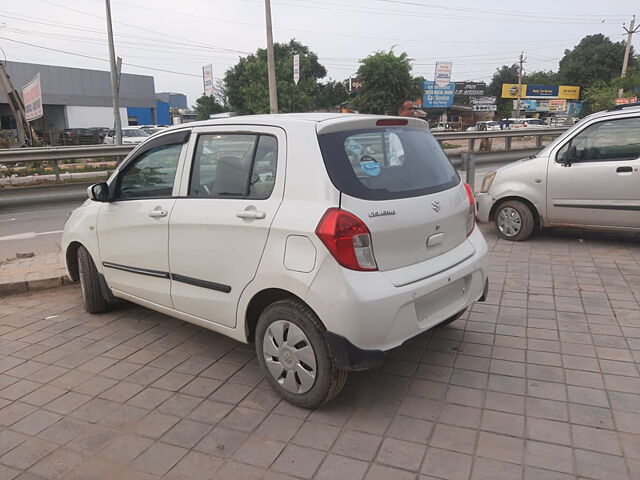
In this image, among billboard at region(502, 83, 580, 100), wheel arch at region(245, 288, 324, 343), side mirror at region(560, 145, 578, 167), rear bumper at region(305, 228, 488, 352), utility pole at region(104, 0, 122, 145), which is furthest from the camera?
billboard at region(502, 83, 580, 100)

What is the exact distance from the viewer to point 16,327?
14.5 ft

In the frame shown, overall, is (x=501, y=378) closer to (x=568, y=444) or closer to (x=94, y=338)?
(x=568, y=444)

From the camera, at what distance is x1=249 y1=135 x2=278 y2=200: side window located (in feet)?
10.1

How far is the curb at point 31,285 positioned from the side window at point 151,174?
5.87ft

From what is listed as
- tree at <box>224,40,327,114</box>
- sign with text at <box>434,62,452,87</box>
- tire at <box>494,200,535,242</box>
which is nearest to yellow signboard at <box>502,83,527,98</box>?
tree at <box>224,40,327,114</box>

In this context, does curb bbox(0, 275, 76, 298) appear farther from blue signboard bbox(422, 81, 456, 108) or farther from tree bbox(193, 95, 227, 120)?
tree bbox(193, 95, 227, 120)

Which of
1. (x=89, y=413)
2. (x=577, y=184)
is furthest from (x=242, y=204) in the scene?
(x=577, y=184)

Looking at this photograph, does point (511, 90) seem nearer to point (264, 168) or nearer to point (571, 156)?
point (571, 156)

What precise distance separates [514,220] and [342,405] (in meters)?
4.66

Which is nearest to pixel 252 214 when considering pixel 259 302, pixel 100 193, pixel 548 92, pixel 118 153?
pixel 259 302

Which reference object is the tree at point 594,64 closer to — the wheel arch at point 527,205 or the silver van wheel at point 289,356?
the wheel arch at point 527,205

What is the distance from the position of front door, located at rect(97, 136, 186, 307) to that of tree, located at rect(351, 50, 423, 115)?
40.1 m

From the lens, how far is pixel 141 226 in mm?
3830

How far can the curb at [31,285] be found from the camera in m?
5.20
